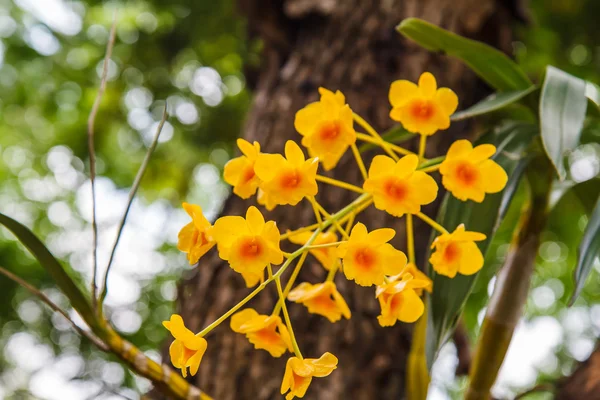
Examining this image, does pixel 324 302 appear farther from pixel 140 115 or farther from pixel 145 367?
pixel 140 115

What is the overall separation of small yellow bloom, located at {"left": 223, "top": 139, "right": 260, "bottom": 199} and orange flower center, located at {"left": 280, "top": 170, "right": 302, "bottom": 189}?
5 cm

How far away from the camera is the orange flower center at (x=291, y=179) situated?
0.41 metres

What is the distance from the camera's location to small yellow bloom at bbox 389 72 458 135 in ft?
1.57

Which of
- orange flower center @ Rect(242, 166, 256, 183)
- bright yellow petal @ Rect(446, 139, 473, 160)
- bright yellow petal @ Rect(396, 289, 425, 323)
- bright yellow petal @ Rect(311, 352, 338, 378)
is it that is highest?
bright yellow petal @ Rect(446, 139, 473, 160)

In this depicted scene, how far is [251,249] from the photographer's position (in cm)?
39

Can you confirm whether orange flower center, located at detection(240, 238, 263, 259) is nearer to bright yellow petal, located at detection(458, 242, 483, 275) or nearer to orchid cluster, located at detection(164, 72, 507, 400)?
orchid cluster, located at detection(164, 72, 507, 400)

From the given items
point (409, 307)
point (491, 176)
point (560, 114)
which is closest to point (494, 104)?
point (560, 114)

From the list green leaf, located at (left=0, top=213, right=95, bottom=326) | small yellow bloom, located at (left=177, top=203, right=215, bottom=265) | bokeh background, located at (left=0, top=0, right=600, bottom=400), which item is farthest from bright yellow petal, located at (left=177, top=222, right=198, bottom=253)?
bokeh background, located at (left=0, top=0, right=600, bottom=400)

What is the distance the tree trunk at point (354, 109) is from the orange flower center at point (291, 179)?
1.59 feet

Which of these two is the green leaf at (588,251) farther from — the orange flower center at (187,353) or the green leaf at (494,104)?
the orange flower center at (187,353)

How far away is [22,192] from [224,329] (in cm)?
198

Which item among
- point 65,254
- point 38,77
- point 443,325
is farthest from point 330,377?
point 65,254

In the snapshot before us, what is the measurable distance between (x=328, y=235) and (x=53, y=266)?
0.24 m

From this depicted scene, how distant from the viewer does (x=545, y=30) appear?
1771 millimetres
